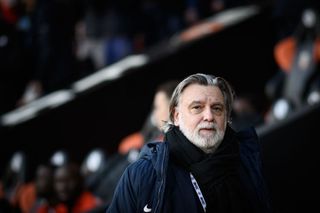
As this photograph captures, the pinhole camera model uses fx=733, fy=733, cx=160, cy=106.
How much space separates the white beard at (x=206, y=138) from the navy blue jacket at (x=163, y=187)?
0.11 metres

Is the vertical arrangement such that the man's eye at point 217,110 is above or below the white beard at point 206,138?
above

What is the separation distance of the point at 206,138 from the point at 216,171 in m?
0.13

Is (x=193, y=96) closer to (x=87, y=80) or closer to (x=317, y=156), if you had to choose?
(x=317, y=156)

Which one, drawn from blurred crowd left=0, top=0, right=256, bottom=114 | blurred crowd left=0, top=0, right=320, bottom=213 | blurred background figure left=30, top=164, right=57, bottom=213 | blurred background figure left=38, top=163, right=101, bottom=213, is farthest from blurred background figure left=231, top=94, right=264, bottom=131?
blurred crowd left=0, top=0, right=256, bottom=114

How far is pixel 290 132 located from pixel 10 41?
A: 195 inches

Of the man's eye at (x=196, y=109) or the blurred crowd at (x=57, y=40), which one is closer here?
the man's eye at (x=196, y=109)

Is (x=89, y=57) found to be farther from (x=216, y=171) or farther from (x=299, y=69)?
(x=216, y=171)

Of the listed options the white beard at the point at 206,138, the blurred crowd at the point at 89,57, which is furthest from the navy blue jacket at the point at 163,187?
the blurred crowd at the point at 89,57

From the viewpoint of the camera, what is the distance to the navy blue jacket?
2672mm

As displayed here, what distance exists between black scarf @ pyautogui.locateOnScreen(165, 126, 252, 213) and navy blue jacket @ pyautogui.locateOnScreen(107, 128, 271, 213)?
3 cm

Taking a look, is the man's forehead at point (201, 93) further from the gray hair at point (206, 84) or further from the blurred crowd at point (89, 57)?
the blurred crowd at point (89, 57)

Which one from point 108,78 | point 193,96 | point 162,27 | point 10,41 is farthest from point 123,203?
point 162,27

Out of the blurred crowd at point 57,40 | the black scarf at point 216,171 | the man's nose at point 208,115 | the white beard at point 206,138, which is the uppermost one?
the blurred crowd at point 57,40

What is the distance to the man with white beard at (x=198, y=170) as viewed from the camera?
268cm
